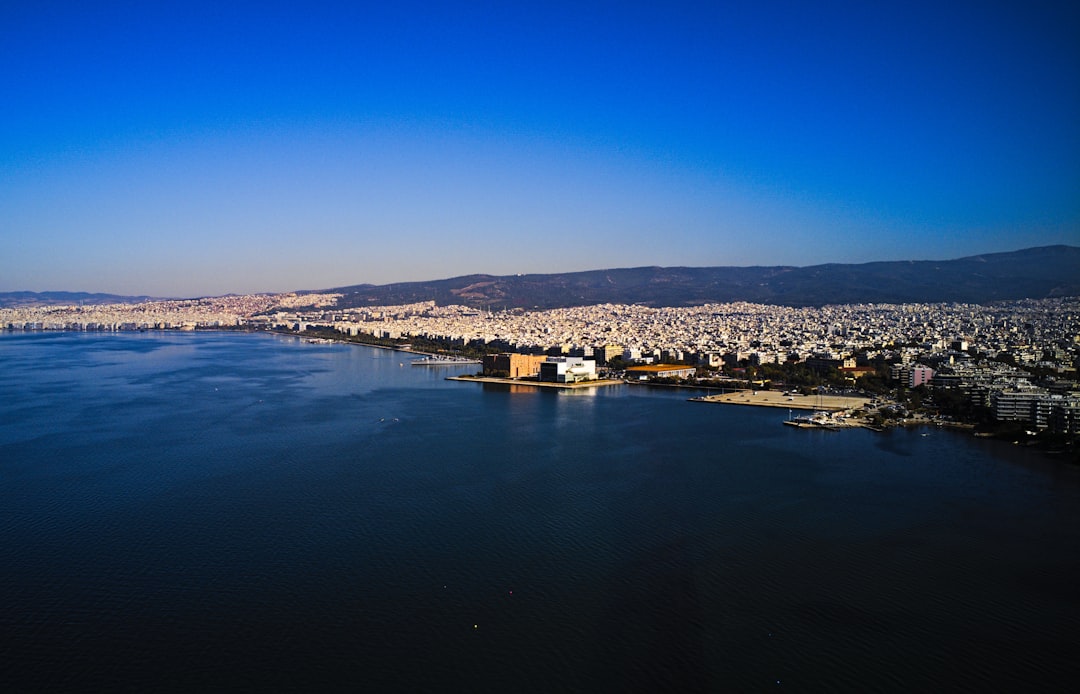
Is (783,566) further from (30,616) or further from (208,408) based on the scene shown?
(208,408)

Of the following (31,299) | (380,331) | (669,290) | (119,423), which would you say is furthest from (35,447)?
(31,299)

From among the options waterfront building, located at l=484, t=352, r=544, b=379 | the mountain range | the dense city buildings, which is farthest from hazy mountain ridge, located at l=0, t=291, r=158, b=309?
waterfront building, located at l=484, t=352, r=544, b=379

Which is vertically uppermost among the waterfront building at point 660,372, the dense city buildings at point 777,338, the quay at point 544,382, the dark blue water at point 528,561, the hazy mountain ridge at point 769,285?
the hazy mountain ridge at point 769,285

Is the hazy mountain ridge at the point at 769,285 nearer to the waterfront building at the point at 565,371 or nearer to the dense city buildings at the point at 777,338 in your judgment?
the dense city buildings at the point at 777,338

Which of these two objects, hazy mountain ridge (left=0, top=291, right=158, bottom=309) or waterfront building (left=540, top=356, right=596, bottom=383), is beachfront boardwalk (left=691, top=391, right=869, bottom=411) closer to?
waterfront building (left=540, top=356, right=596, bottom=383)

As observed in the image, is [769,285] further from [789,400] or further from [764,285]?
[789,400]

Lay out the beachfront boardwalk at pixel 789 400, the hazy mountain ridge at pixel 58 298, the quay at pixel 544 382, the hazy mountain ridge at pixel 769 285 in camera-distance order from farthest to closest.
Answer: the hazy mountain ridge at pixel 58 298 < the hazy mountain ridge at pixel 769 285 < the quay at pixel 544 382 < the beachfront boardwalk at pixel 789 400

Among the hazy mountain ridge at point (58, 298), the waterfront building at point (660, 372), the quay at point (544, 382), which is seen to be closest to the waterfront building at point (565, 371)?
the quay at point (544, 382)

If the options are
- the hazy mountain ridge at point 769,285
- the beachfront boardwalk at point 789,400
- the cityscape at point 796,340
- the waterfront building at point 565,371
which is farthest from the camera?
the hazy mountain ridge at point 769,285
